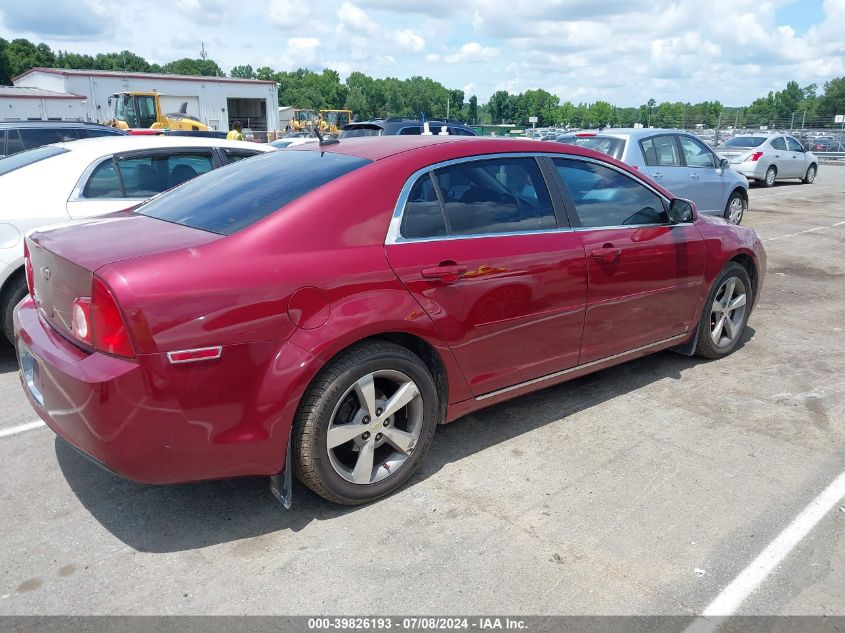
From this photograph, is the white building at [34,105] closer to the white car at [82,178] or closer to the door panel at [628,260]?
the white car at [82,178]

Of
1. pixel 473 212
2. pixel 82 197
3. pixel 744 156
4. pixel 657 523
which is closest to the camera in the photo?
pixel 657 523

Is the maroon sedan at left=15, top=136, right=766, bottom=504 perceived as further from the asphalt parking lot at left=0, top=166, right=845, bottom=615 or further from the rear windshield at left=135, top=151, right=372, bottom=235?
the asphalt parking lot at left=0, top=166, right=845, bottom=615

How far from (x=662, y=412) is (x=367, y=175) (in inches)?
96.7

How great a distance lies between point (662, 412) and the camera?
172 inches

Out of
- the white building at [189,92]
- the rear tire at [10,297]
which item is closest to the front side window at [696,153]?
the rear tire at [10,297]

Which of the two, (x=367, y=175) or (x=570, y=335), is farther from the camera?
(x=570, y=335)

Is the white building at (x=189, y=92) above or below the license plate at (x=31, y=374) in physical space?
above

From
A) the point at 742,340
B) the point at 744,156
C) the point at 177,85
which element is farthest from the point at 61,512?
the point at 177,85

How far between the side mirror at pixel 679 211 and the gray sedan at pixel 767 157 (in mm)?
16601

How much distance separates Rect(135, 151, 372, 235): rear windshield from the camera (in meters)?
3.16

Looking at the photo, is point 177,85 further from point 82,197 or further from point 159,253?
point 159,253

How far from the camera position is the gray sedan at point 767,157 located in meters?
19.7

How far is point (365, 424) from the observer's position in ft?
10.3

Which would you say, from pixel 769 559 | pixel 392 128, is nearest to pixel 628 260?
pixel 769 559
